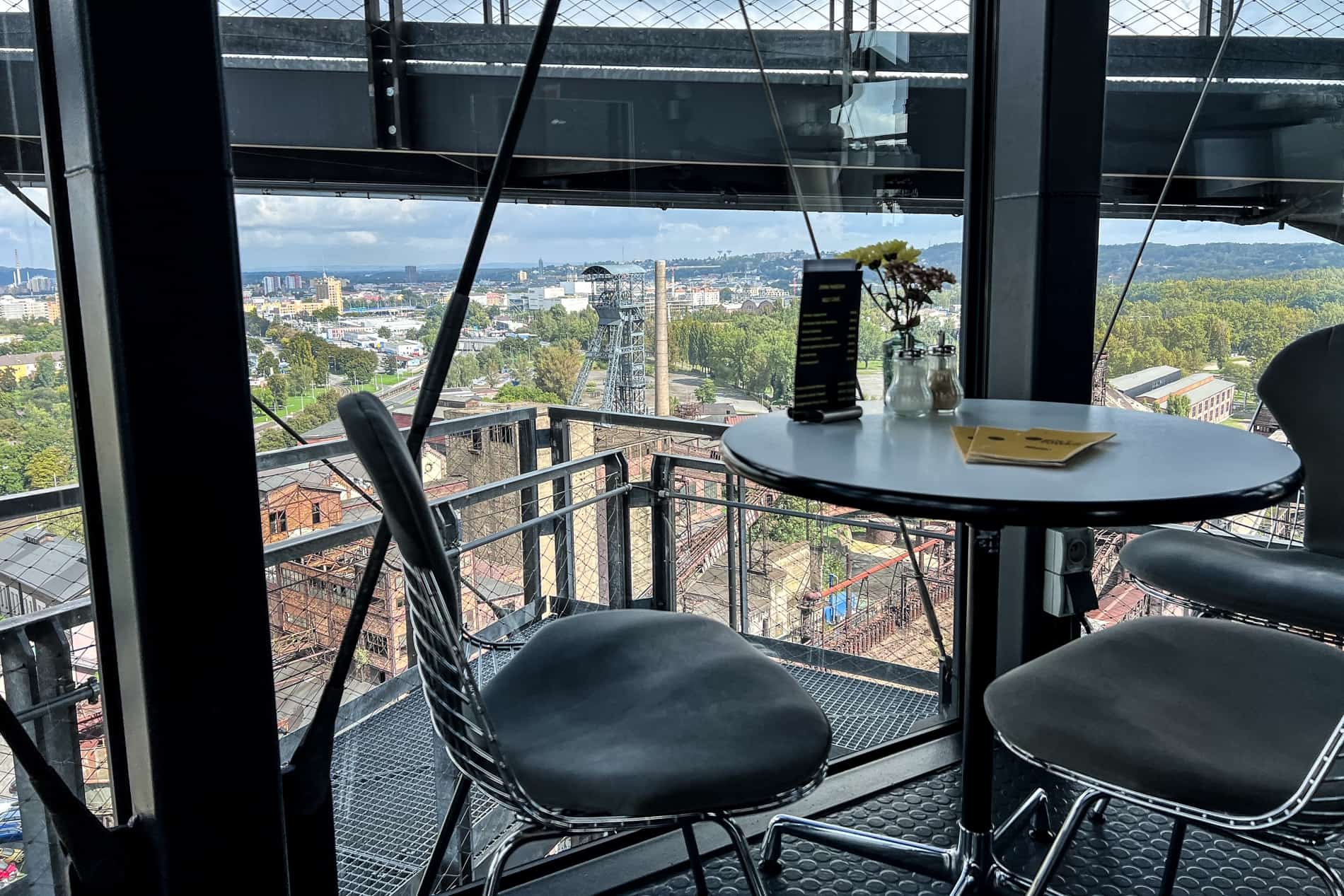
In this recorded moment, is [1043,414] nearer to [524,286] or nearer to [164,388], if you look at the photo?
[524,286]

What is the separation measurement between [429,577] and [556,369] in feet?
3.32

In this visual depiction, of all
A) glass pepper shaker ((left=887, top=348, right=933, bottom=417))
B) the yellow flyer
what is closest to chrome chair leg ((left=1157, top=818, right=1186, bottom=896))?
the yellow flyer

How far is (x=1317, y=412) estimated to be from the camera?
2125 mm

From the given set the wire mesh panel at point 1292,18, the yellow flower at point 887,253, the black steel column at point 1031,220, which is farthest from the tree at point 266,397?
the wire mesh panel at point 1292,18

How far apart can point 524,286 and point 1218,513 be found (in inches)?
53.3

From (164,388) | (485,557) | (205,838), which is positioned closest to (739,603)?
(485,557)

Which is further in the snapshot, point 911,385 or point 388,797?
point 388,797

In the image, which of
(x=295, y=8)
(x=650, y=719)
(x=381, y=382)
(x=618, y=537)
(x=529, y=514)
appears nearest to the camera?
(x=650, y=719)

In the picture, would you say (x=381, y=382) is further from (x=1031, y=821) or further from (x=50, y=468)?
(x=1031, y=821)

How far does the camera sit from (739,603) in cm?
270

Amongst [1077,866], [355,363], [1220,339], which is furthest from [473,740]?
[1220,339]

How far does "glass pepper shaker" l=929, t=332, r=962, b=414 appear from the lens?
192 centimetres

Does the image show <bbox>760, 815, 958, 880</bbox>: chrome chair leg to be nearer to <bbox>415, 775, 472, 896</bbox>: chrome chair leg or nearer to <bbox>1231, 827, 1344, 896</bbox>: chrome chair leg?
<bbox>1231, 827, 1344, 896</bbox>: chrome chair leg

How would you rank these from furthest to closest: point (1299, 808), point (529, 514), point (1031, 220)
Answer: point (529, 514)
point (1031, 220)
point (1299, 808)
